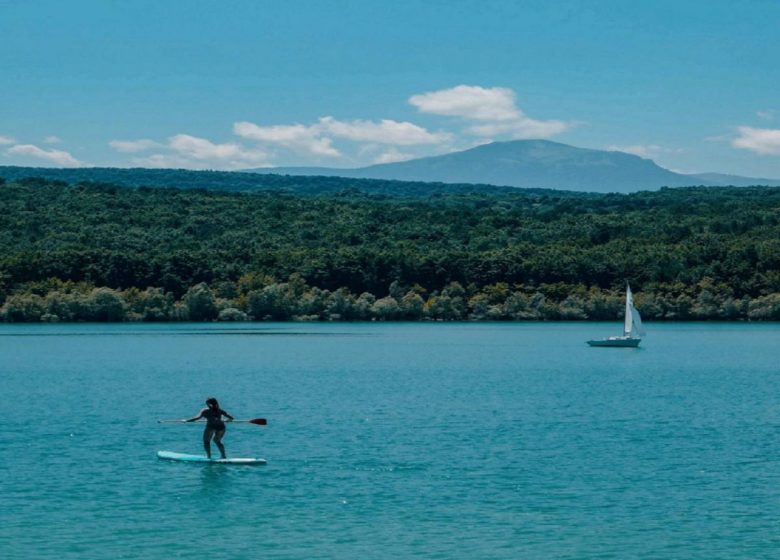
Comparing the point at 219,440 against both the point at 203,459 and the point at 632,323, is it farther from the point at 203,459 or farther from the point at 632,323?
the point at 632,323

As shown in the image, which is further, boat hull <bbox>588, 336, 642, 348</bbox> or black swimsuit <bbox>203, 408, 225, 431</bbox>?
boat hull <bbox>588, 336, 642, 348</bbox>

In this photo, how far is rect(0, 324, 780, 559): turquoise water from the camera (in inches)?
1229

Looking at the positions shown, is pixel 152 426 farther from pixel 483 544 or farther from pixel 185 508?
pixel 483 544

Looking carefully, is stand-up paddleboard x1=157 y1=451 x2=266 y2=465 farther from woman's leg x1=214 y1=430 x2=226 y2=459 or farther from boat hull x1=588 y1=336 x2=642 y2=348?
boat hull x1=588 y1=336 x2=642 y2=348

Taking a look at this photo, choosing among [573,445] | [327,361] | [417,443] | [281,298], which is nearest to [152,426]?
[417,443]

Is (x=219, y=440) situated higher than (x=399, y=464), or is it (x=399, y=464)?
(x=219, y=440)

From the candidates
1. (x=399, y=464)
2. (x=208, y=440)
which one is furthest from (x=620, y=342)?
(x=208, y=440)

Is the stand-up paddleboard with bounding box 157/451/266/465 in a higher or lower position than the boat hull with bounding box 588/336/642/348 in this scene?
lower

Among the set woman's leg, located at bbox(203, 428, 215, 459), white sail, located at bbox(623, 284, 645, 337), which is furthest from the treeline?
woman's leg, located at bbox(203, 428, 215, 459)

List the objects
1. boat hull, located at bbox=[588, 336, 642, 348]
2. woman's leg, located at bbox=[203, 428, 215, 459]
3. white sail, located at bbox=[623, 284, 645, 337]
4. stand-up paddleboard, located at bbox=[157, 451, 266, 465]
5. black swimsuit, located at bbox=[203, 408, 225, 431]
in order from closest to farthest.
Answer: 1. black swimsuit, located at bbox=[203, 408, 225, 431]
2. stand-up paddleboard, located at bbox=[157, 451, 266, 465]
3. woman's leg, located at bbox=[203, 428, 215, 459]
4. boat hull, located at bbox=[588, 336, 642, 348]
5. white sail, located at bbox=[623, 284, 645, 337]

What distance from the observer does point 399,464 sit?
41812mm

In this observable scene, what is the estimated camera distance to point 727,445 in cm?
4672

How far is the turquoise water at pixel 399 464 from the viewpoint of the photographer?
1229 inches

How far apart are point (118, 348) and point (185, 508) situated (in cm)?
8124
